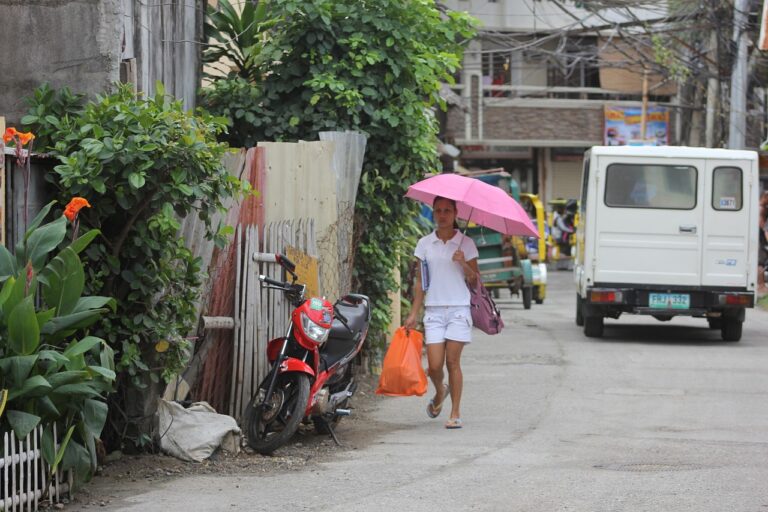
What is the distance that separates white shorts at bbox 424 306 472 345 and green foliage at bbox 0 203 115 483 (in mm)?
3570

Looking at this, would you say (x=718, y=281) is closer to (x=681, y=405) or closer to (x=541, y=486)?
(x=681, y=405)

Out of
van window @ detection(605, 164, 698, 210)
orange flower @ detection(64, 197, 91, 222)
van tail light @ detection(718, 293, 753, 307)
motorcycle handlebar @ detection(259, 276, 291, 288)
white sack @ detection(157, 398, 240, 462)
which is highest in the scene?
van window @ detection(605, 164, 698, 210)

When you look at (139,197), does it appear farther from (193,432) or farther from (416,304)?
(416,304)

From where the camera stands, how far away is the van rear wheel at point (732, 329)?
1666 cm

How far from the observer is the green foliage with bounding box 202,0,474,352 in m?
10.8

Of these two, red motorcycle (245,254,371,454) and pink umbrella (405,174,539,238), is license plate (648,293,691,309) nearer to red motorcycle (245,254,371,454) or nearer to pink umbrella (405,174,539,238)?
pink umbrella (405,174,539,238)

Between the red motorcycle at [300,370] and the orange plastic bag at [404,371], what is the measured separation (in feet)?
1.64

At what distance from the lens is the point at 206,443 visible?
7719 mm

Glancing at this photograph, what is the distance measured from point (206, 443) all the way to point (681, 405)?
4.86 meters

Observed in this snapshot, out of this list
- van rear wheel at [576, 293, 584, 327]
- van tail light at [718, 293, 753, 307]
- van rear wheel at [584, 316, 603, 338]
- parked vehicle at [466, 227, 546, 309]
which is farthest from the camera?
parked vehicle at [466, 227, 546, 309]

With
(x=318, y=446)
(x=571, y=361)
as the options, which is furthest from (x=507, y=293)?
(x=318, y=446)

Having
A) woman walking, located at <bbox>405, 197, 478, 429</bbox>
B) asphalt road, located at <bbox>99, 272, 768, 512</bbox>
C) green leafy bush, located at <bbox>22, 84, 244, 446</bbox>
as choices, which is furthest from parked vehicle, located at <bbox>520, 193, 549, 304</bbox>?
green leafy bush, located at <bbox>22, 84, 244, 446</bbox>

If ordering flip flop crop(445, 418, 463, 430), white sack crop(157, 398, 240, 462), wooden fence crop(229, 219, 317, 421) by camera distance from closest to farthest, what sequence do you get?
white sack crop(157, 398, 240, 462)
wooden fence crop(229, 219, 317, 421)
flip flop crop(445, 418, 463, 430)

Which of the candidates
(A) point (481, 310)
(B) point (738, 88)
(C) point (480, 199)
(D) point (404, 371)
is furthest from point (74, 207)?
(B) point (738, 88)
